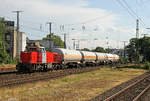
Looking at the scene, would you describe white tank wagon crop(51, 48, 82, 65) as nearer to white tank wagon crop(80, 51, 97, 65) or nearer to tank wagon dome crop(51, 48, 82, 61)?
tank wagon dome crop(51, 48, 82, 61)

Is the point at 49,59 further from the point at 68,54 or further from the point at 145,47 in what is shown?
the point at 145,47

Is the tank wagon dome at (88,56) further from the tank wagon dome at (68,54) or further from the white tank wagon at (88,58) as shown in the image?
the tank wagon dome at (68,54)

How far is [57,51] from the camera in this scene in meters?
35.7

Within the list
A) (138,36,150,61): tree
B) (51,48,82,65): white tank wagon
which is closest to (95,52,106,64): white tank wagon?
(51,48,82,65): white tank wagon

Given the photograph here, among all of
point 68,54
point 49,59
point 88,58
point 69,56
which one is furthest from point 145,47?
point 49,59

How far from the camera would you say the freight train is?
25.9 m

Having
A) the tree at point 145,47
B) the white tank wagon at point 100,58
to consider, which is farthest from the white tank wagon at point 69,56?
the tree at point 145,47

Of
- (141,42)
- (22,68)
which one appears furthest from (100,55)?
(141,42)

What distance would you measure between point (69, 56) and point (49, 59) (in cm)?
769

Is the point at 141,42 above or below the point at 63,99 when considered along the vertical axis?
above

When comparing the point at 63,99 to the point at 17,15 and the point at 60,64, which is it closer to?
the point at 60,64

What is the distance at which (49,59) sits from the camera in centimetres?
3017

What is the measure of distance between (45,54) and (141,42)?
70.3 metres

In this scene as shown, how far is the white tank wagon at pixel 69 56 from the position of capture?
116 ft
